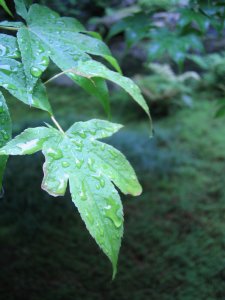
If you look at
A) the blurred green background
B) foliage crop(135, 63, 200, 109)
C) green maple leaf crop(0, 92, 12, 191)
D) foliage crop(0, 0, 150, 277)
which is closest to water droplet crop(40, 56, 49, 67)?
foliage crop(0, 0, 150, 277)

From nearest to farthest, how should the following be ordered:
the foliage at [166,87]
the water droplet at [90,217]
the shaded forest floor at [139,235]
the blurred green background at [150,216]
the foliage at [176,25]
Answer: the water droplet at [90,217], the foliage at [176,25], the blurred green background at [150,216], the shaded forest floor at [139,235], the foliage at [166,87]

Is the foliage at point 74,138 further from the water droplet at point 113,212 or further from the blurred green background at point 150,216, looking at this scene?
the blurred green background at point 150,216

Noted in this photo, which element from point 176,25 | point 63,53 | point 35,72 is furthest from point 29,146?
point 176,25

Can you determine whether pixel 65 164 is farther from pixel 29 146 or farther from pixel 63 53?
pixel 63 53

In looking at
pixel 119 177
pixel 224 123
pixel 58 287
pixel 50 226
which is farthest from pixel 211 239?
pixel 224 123

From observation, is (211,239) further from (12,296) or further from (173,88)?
(173,88)

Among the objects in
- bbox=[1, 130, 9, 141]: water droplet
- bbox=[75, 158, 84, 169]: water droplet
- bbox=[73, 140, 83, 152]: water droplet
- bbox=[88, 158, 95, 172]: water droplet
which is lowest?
bbox=[88, 158, 95, 172]: water droplet

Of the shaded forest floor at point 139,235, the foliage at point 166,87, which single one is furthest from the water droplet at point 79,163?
the foliage at point 166,87

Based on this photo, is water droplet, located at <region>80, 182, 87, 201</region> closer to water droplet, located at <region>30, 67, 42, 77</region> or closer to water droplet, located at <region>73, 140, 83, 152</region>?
water droplet, located at <region>73, 140, 83, 152</region>
